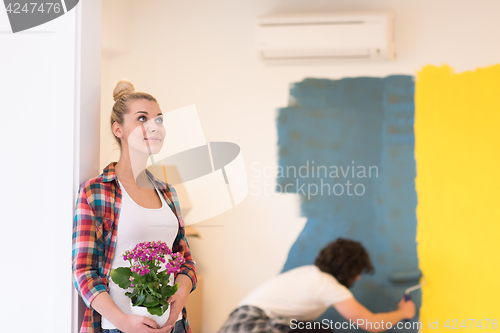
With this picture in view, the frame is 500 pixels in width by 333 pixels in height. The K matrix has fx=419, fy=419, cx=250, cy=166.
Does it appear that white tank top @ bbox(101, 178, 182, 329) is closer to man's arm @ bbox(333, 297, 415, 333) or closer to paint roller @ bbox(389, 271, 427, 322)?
man's arm @ bbox(333, 297, 415, 333)

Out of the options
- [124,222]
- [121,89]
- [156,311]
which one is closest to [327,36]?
[121,89]

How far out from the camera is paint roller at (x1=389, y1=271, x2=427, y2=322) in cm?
158

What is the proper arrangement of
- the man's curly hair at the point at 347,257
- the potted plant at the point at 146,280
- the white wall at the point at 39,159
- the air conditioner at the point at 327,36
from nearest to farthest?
the potted plant at the point at 146,280, the white wall at the point at 39,159, the air conditioner at the point at 327,36, the man's curly hair at the point at 347,257

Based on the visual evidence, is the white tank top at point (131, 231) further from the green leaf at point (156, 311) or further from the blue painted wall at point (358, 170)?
the blue painted wall at point (358, 170)

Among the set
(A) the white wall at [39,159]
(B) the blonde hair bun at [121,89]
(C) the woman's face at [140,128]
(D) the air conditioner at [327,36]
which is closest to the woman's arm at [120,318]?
(A) the white wall at [39,159]

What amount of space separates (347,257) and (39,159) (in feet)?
3.90

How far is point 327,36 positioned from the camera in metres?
1.52

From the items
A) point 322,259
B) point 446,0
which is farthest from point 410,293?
point 446,0

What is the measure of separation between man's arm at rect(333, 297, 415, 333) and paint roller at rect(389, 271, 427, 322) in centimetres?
3

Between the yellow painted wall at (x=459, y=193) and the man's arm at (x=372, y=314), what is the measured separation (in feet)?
0.20

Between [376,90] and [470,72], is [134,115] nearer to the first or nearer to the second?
[376,90]

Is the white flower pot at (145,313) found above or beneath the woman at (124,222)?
beneath

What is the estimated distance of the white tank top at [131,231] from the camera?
82cm

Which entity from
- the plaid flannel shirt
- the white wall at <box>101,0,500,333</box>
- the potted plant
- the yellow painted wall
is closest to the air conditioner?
the white wall at <box>101,0,500,333</box>
